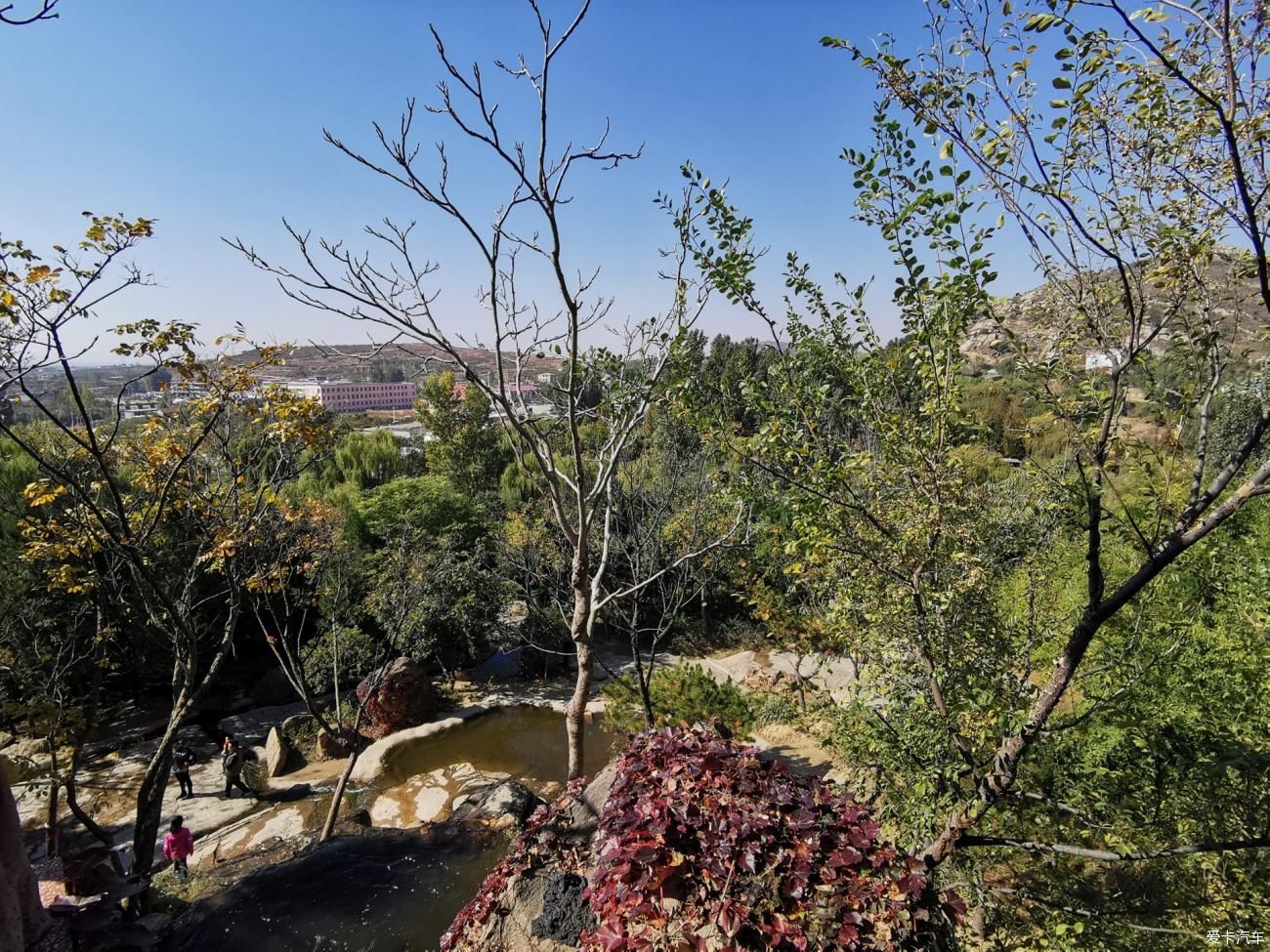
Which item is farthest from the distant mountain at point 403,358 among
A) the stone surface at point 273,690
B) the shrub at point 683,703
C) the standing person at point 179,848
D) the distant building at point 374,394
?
the distant building at point 374,394

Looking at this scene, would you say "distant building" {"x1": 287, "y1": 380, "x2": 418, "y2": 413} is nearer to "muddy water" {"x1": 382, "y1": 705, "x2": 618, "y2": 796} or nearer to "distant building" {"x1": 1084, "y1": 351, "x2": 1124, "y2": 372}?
"muddy water" {"x1": 382, "y1": 705, "x2": 618, "y2": 796}

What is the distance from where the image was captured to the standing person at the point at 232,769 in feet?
26.2

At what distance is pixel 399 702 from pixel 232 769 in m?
2.24

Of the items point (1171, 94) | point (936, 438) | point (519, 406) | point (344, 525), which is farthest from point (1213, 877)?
point (344, 525)

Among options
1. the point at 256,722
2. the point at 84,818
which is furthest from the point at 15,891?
the point at 256,722

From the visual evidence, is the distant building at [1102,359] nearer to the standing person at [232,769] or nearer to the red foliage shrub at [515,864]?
the red foliage shrub at [515,864]

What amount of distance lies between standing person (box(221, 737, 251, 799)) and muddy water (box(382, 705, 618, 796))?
1801 mm

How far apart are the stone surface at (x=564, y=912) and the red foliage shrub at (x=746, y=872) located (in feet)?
1.89

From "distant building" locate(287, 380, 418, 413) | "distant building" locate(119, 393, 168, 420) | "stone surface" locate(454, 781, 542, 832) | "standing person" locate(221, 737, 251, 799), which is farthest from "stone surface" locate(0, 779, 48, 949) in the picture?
"distant building" locate(287, 380, 418, 413)

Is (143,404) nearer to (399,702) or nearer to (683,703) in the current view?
(683,703)

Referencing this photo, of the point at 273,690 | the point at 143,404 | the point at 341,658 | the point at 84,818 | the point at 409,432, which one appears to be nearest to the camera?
the point at 84,818

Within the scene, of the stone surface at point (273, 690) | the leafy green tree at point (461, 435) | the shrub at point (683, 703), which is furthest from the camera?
the leafy green tree at point (461, 435)

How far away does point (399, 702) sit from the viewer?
965cm

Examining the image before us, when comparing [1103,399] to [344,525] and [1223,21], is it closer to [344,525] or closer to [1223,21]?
[1223,21]
